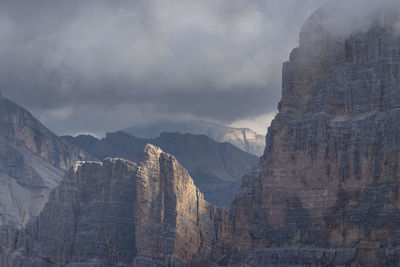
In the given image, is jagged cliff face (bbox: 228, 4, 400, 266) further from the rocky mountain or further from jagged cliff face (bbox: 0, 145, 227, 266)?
jagged cliff face (bbox: 0, 145, 227, 266)

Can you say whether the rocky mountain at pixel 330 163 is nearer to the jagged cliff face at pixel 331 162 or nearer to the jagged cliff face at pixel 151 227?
the jagged cliff face at pixel 331 162

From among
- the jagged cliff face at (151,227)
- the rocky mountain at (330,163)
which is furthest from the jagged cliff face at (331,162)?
the jagged cliff face at (151,227)

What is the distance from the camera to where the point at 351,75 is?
555 feet

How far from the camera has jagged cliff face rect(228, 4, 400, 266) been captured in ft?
525

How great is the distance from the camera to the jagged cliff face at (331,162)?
6294 inches

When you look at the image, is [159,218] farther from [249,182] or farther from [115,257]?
[249,182]

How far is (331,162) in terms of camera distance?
16538cm

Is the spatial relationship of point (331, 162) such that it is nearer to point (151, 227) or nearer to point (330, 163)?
point (330, 163)

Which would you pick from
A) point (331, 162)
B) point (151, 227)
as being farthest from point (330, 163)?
point (151, 227)

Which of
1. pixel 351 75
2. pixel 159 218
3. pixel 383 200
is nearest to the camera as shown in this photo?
pixel 383 200

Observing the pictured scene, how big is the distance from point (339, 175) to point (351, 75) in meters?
14.2

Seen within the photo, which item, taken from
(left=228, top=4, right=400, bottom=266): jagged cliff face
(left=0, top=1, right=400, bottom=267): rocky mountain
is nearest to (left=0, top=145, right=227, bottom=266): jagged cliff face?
(left=0, top=1, right=400, bottom=267): rocky mountain

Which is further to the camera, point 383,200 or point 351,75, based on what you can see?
point 351,75

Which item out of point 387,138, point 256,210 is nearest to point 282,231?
point 256,210
